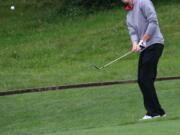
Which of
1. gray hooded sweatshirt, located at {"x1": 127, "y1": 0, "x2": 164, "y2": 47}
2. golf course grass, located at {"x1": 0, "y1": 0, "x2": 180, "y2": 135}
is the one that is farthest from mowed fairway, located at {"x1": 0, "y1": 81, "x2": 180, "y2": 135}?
gray hooded sweatshirt, located at {"x1": 127, "y1": 0, "x2": 164, "y2": 47}

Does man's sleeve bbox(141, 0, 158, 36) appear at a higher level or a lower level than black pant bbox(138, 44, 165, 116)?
higher

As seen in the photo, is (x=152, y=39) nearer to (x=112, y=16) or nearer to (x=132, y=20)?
(x=132, y=20)

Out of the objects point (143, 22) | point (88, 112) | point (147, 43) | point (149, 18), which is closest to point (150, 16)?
point (149, 18)

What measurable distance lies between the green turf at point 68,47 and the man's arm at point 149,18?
8.57m

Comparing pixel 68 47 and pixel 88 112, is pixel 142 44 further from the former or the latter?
pixel 68 47

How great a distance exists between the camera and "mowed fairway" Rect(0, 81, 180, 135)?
9.09 meters

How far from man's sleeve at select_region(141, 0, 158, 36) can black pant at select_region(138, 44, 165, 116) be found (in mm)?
260

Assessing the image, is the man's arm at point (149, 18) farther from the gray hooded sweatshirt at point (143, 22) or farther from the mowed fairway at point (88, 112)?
the mowed fairway at point (88, 112)

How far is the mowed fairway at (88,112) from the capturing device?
9.09 meters

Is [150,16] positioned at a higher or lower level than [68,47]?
higher

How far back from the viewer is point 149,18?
1011 cm

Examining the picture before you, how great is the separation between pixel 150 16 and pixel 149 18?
31 millimetres

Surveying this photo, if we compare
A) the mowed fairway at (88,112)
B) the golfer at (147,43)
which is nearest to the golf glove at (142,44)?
the golfer at (147,43)

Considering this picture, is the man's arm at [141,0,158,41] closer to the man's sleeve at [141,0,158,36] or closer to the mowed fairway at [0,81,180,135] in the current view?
the man's sleeve at [141,0,158,36]
